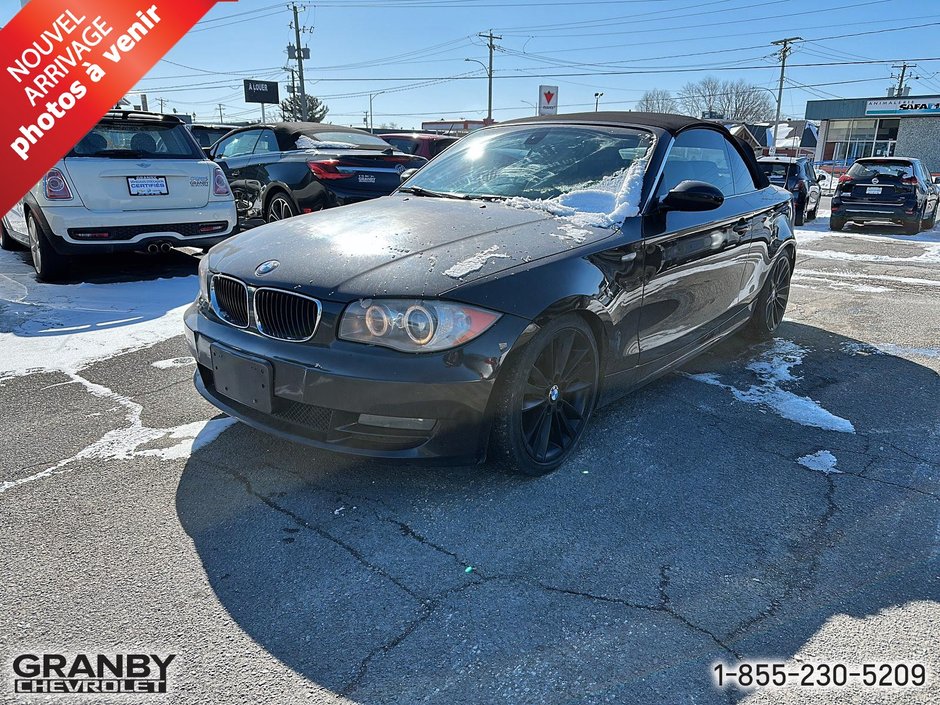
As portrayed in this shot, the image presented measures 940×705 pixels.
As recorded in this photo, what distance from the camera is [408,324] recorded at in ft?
8.04

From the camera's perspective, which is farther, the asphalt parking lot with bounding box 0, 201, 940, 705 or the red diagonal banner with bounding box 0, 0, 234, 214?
the red diagonal banner with bounding box 0, 0, 234, 214

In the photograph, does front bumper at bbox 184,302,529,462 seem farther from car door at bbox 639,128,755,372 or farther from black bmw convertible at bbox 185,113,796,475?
car door at bbox 639,128,755,372

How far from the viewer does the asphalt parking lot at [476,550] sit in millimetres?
1898

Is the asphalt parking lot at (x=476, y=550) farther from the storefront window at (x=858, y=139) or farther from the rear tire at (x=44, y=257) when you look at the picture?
the storefront window at (x=858, y=139)

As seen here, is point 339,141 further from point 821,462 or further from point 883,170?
point 883,170

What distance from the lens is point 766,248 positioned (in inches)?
184

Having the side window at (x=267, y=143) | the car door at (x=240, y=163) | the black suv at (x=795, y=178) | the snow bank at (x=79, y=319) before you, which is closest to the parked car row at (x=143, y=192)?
the snow bank at (x=79, y=319)

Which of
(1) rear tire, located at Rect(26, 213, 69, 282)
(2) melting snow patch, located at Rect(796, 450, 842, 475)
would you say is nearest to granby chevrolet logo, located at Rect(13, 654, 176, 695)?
(2) melting snow patch, located at Rect(796, 450, 842, 475)

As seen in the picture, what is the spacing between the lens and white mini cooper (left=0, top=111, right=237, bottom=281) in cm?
582

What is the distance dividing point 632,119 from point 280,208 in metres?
5.78

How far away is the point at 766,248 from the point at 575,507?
288 centimetres

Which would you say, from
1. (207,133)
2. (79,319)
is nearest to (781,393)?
(79,319)

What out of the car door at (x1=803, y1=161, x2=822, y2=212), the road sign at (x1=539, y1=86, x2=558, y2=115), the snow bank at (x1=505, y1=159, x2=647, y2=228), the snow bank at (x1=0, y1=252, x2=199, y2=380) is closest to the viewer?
the snow bank at (x1=505, y1=159, x2=647, y2=228)

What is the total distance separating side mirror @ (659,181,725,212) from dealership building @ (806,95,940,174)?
39680 millimetres
